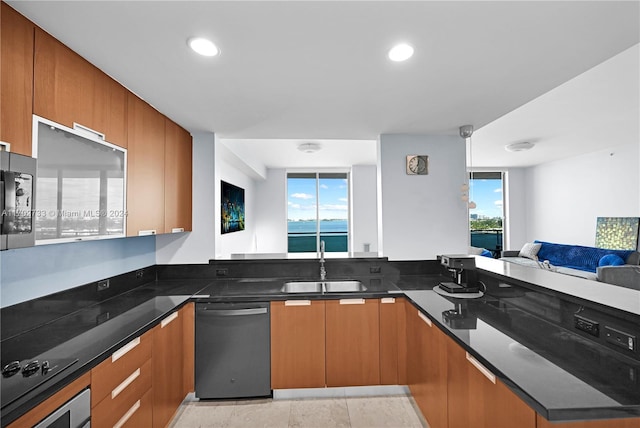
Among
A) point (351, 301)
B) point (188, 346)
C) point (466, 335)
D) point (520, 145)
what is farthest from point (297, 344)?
point (520, 145)

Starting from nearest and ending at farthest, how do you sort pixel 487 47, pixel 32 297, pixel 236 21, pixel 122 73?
pixel 236 21, pixel 487 47, pixel 32 297, pixel 122 73

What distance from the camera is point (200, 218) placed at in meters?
3.02

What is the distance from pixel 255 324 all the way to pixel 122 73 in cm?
190

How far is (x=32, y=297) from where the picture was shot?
1.65m

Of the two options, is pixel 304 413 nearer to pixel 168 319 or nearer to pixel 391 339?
pixel 391 339

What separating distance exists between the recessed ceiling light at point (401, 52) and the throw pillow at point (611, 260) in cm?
590

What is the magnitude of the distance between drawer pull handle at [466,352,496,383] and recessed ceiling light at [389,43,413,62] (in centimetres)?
154

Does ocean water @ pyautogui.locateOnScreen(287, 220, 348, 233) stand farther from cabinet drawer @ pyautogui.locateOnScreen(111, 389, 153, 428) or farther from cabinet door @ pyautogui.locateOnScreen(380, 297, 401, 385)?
cabinet drawer @ pyautogui.locateOnScreen(111, 389, 153, 428)

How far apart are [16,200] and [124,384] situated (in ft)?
3.45

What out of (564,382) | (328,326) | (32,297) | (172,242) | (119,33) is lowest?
(328,326)

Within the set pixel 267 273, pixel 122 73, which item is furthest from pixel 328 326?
pixel 122 73

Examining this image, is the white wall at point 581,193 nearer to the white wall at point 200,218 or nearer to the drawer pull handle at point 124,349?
the white wall at point 200,218

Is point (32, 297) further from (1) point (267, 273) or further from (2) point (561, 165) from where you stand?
(2) point (561, 165)

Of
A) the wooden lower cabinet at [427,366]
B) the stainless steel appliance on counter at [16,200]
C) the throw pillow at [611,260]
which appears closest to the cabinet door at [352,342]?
the wooden lower cabinet at [427,366]
